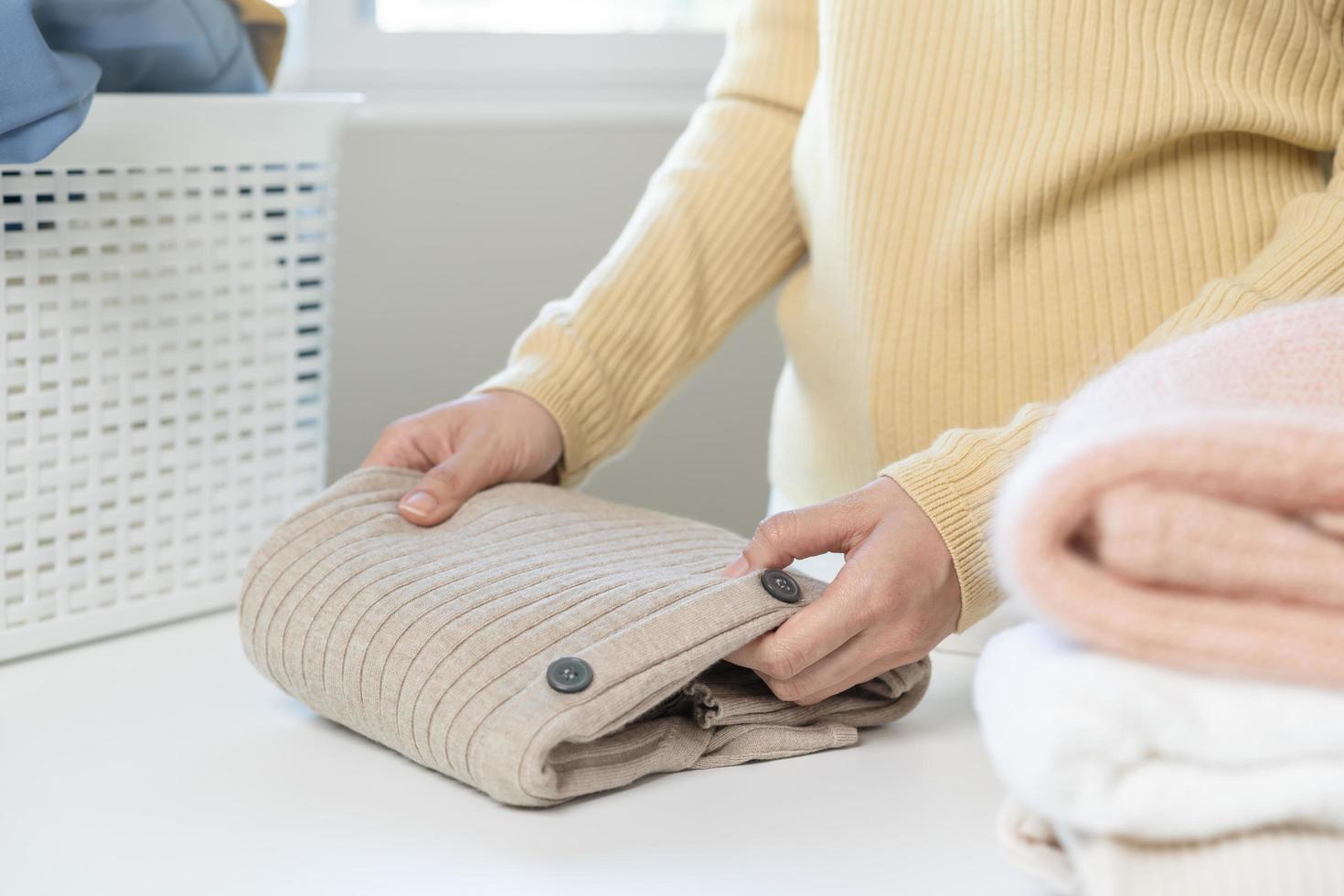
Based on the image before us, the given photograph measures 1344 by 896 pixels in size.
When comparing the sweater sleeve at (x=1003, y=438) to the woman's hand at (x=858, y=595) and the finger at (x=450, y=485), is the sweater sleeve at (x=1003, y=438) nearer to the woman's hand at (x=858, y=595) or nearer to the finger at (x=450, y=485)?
the woman's hand at (x=858, y=595)

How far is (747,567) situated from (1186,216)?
0.31 meters

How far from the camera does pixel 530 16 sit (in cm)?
142

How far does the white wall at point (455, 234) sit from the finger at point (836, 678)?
2.66ft

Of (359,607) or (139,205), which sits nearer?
(359,607)

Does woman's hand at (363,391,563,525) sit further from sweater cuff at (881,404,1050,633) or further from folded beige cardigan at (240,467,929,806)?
sweater cuff at (881,404,1050,633)

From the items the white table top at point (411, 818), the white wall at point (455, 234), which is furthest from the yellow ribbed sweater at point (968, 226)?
the white wall at point (455, 234)

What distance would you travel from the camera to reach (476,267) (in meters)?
1.32

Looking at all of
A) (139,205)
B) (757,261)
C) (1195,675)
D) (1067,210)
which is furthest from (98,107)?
(1195,675)

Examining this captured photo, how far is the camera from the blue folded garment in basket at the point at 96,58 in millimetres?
623

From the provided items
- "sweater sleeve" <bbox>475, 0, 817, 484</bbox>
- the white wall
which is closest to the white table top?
"sweater sleeve" <bbox>475, 0, 817, 484</bbox>

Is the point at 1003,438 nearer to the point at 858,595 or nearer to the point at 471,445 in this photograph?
the point at 858,595

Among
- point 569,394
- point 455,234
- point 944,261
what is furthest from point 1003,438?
point 455,234

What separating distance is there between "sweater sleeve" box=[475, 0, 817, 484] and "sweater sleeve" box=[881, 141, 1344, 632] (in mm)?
253

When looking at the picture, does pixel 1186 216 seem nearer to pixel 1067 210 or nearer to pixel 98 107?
pixel 1067 210
